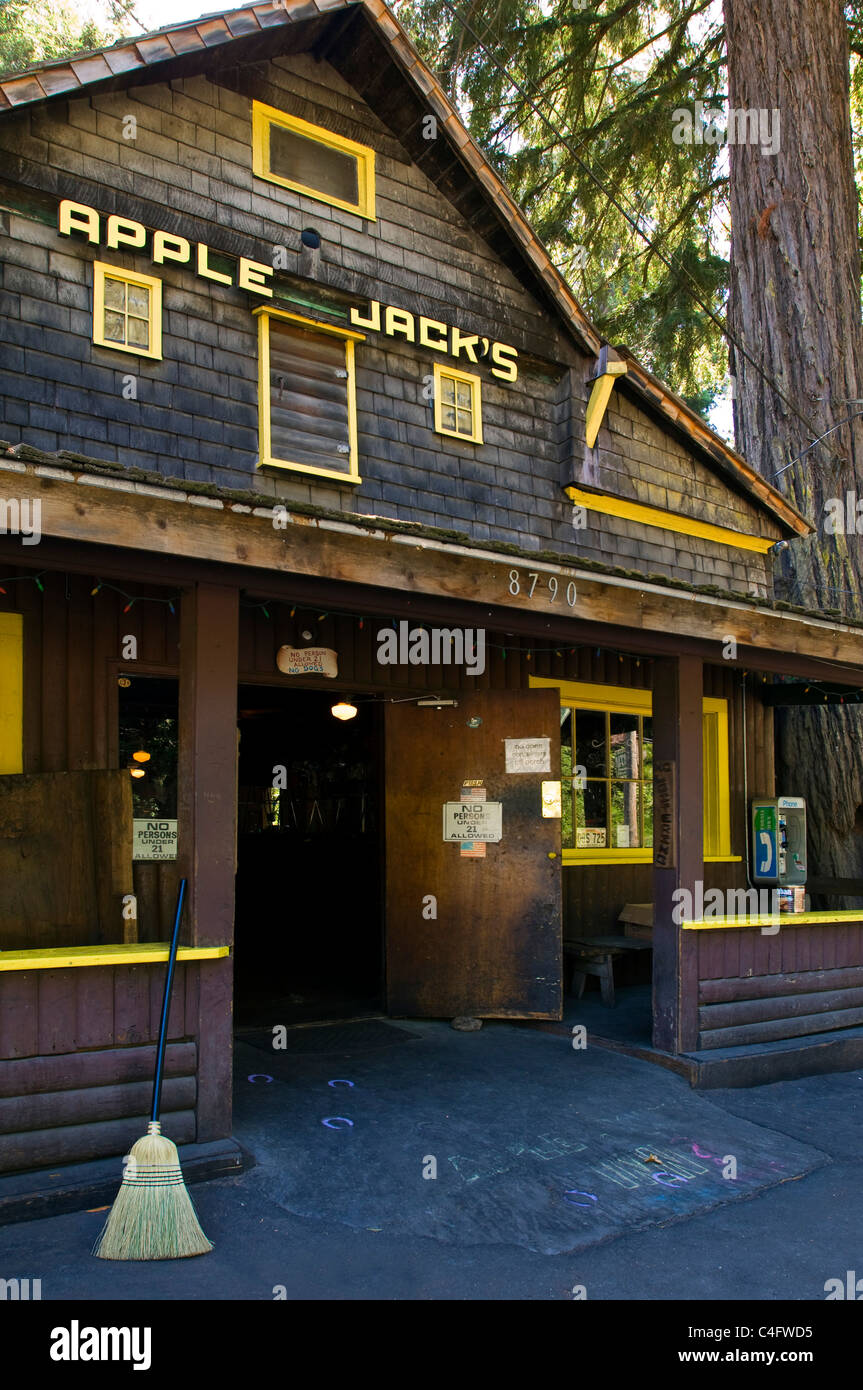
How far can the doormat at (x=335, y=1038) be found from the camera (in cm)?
659

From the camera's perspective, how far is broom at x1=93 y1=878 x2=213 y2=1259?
3590mm

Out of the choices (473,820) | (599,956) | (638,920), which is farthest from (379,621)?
(638,920)

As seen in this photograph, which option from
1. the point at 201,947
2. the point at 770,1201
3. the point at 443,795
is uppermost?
the point at 443,795

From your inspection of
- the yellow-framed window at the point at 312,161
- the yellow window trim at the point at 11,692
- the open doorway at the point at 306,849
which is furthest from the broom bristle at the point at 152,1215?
the yellow-framed window at the point at 312,161

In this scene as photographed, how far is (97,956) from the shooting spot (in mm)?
4375

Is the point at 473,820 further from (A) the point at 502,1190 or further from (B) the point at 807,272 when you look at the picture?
(B) the point at 807,272

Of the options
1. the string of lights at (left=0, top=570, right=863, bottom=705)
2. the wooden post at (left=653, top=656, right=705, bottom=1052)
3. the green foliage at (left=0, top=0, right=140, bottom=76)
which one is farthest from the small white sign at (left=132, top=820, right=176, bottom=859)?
the green foliage at (left=0, top=0, right=140, bottom=76)

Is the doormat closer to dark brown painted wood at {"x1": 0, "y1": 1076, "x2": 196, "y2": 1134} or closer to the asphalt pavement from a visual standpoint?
the asphalt pavement

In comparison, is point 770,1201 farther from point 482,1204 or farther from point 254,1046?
point 254,1046

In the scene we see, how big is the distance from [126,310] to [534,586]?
3.59m

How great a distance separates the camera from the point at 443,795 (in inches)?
296

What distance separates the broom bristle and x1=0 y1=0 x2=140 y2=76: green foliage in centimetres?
1890
